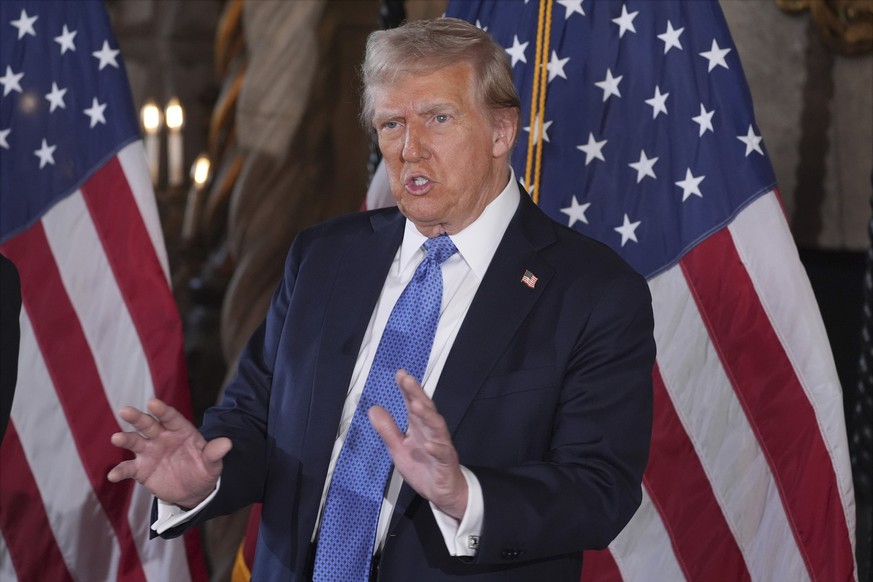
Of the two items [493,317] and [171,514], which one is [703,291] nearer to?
[493,317]

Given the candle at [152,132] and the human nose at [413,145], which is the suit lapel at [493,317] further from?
the candle at [152,132]

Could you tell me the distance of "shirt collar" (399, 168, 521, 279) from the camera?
6.18ft

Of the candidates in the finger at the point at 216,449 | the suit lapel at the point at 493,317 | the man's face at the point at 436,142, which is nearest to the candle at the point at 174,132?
the man's face at the point at 436,142

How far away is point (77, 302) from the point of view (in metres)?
3.00

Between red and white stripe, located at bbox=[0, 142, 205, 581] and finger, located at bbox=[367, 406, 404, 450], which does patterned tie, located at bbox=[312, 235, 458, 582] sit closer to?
finger, located at bbox=[367, 406, 404, 450]

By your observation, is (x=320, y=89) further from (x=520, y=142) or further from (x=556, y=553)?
(x=556, y=553)

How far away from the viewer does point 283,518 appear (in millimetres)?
1866

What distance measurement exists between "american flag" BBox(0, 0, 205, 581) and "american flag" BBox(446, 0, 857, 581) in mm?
1112

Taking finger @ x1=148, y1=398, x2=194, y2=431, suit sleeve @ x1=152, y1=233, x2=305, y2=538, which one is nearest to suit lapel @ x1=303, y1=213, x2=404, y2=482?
suit sleeve @ x1=152, y1=233, x2=305, y2=538

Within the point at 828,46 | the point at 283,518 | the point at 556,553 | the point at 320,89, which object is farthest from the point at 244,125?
the point at 556,553

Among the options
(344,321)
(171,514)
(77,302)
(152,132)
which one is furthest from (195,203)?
(171,514)

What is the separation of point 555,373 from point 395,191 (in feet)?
1.33

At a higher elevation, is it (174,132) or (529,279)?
(529,279)

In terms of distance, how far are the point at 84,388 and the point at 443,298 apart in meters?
1.51
